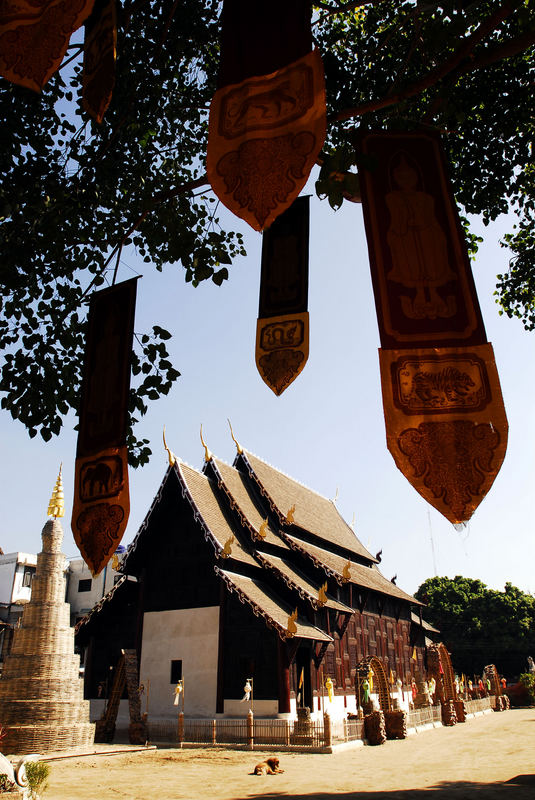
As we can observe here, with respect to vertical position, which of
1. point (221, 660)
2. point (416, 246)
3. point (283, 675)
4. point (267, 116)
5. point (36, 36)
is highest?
point (36, 36)

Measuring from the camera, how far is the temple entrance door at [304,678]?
18.3 metres

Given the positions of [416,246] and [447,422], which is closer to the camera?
[447,422]

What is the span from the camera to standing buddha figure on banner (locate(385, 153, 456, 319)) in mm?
4023

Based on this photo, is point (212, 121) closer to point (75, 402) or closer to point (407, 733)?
point (75, 402)

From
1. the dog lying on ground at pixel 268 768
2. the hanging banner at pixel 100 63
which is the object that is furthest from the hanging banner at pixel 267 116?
the dog lying on ground at pixel 268 768

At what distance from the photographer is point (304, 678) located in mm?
19047

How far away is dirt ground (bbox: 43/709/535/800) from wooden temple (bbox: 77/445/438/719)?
260 centimetres

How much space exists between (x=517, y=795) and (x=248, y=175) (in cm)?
1028

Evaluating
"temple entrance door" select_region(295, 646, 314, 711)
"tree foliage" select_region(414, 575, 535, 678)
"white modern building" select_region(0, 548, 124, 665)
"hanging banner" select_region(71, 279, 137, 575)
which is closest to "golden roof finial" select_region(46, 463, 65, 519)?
"temple entrance door" select_region(295, 646, 314, 711)

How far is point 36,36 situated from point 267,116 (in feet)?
7.80

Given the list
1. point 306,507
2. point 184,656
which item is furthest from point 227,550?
point 306,507

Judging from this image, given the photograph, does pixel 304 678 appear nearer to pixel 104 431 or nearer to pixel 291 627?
pixel 291 627

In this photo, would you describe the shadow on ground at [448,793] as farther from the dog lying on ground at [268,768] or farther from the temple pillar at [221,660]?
the temple pillar at [221,660]

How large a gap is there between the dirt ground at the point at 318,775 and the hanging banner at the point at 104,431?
6.84 metres
